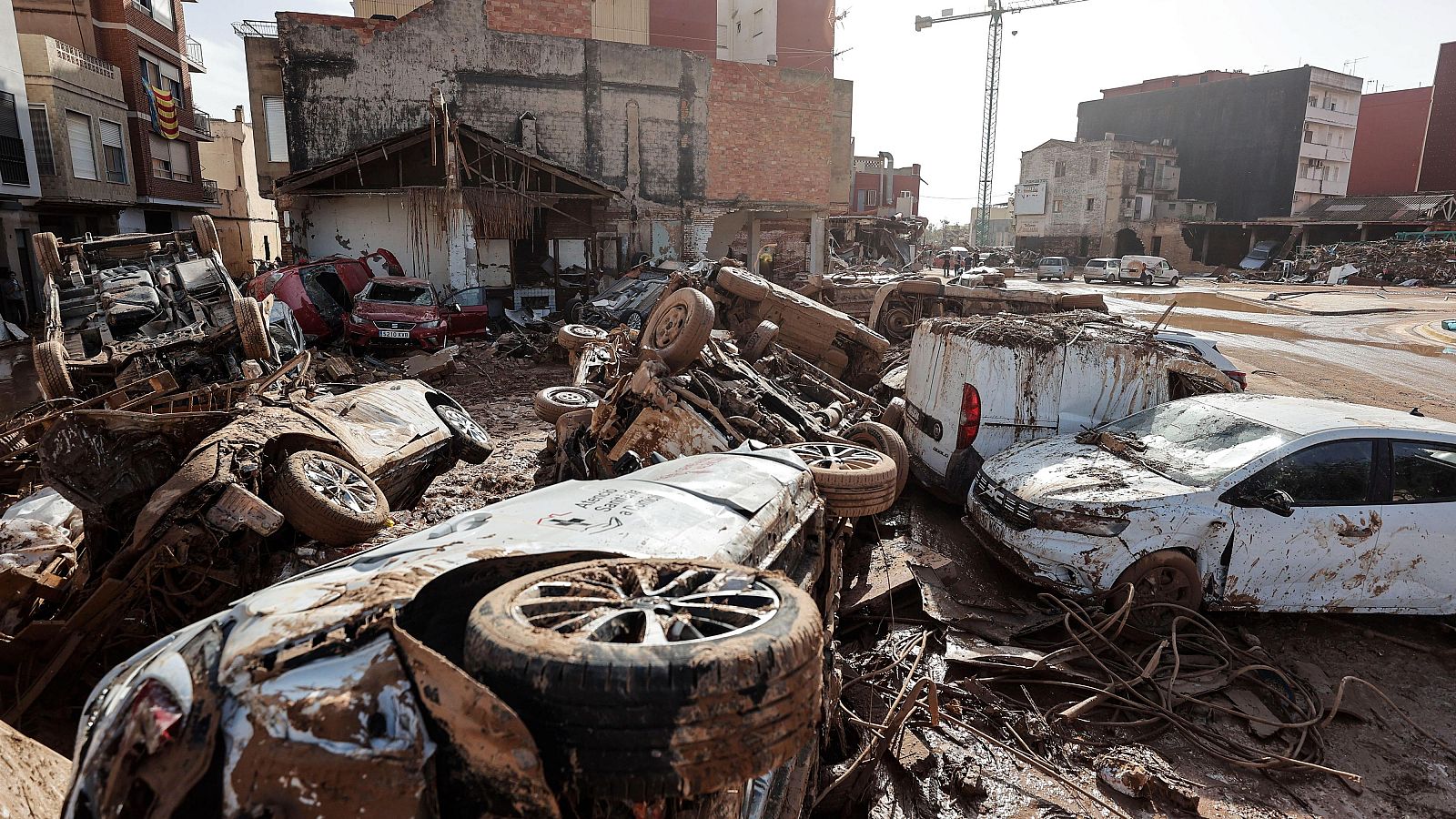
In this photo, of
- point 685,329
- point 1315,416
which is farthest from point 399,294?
point 1315,416

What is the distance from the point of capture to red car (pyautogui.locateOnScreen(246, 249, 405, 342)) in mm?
15039

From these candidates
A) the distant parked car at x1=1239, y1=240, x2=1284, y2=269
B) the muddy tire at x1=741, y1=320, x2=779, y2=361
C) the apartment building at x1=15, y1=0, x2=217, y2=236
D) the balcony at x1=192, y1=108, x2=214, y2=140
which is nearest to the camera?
the muddy tire at x1=741, y1=320, x2=779, y2=361

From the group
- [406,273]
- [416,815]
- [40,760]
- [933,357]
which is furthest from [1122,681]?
[406,273]

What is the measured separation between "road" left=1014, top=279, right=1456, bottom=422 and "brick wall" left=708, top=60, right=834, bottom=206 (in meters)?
10.6

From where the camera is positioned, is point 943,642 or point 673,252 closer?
point 943,642

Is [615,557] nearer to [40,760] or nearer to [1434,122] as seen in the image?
[40,760]

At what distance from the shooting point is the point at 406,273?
20109 mm

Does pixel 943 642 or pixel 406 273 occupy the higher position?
pixel 406 273

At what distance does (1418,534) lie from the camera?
15.6 ft

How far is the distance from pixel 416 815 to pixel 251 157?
57.2 metres

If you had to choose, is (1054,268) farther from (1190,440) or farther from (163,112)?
(163,112)

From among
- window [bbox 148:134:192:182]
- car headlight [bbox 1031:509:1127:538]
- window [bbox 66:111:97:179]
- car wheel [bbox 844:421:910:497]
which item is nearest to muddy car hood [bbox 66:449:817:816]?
car headlight [bbox 1031:509:1127:538]

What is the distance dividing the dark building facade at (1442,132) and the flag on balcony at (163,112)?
66866mm

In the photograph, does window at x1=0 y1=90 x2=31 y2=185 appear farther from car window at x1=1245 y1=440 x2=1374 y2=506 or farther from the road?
car window at x1=1245 y1=440 x2=1374 y2=506
